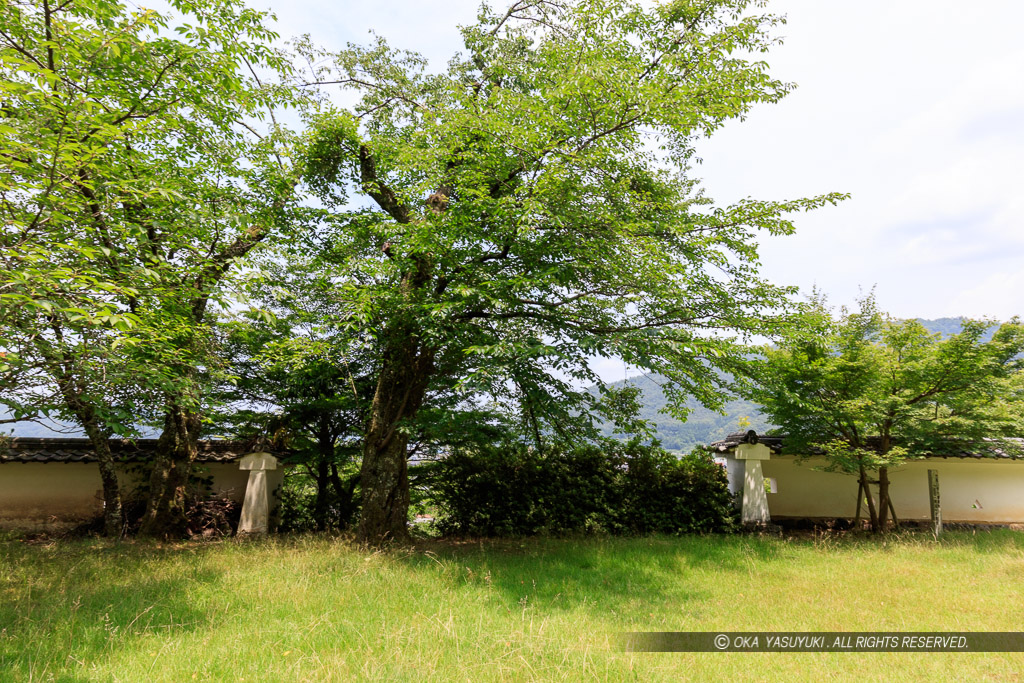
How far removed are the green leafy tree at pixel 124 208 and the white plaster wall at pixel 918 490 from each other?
14974 mm

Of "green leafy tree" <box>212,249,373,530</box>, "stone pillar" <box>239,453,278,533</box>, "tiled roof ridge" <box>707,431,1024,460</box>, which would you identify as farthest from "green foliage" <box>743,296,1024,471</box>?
"stone pillar" <box>239,453,278,533</box>

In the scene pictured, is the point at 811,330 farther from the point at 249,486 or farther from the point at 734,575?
the point at 249,486

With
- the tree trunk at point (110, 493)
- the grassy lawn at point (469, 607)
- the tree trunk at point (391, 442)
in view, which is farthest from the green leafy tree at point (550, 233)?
the tree trunk at point (110, 493)

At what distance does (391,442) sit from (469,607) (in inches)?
178

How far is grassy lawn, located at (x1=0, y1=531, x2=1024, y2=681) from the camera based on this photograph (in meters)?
4.44

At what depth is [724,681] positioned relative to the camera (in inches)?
172

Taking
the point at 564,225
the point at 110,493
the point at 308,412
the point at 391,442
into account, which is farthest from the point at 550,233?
the point at 110,493

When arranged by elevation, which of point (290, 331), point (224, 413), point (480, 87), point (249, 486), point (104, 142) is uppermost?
point (480, 87)

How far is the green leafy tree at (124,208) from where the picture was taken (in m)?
4.55

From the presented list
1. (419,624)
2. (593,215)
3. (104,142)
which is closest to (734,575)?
(419,624)

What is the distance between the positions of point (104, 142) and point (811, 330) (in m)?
11.3

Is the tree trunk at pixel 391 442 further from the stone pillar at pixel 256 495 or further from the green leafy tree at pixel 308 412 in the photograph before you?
the stone pillar at pixel 256 495

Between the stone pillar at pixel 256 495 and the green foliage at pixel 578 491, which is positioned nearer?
the stone pillar at pixel 256 495

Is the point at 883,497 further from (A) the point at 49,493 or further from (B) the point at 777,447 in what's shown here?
(A) the point at 49,493
